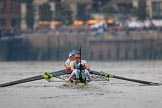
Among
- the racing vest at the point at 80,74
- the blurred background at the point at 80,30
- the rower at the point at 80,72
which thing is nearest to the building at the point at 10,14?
the blurred background at the point at 80,30

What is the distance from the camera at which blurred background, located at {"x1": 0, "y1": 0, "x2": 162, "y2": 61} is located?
134m

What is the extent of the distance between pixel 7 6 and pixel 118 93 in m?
107

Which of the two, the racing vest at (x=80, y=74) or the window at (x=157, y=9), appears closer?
the racing vest at (x=80, y=74)

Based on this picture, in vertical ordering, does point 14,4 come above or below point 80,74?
above

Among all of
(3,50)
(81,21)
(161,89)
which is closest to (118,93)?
(161,89)

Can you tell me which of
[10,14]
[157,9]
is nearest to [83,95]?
[157,9]

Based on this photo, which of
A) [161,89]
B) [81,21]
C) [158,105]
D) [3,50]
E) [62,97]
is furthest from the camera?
[81,21]

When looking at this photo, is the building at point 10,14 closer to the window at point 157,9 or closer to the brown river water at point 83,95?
the window at point 157,9

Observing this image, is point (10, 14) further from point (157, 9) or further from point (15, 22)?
point (157, 9)

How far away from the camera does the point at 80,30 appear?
140 m

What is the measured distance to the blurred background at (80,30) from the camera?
134 metres

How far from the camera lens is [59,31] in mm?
138375

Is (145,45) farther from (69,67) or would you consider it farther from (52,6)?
(69,67)

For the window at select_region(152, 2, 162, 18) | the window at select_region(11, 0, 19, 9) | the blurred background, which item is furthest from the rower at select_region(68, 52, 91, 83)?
→ the window at select_region(11, 0, 19, 9)
